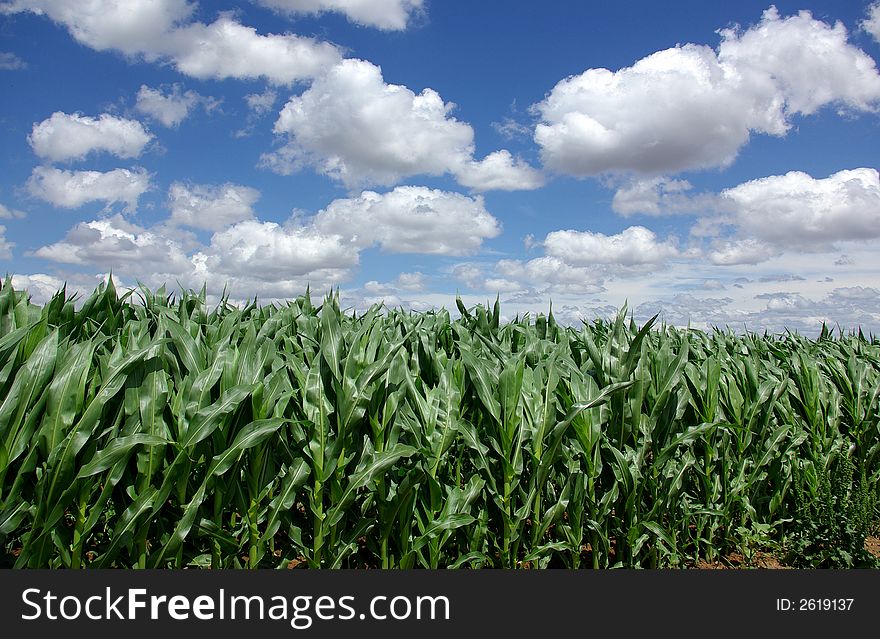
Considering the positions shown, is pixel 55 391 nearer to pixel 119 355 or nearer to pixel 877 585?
pixel 119 355

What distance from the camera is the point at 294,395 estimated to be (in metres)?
2.88

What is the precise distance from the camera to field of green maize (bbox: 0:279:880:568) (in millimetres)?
2646

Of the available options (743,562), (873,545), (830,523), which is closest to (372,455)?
(743,562)

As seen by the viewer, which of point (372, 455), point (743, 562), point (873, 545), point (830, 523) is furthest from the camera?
point (873, 545)

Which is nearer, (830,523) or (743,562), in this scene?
(830,523)

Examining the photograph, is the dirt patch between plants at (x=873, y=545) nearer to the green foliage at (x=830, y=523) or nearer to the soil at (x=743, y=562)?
the soil at (x=743, y=562)

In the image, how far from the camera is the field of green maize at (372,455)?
2.65 metres

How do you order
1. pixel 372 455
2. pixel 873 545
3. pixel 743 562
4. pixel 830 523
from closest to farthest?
pixel 372 455 < pixel 830 523 < pixel 743 562 < pixel 873 545

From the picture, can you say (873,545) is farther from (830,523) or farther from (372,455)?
(372,455)

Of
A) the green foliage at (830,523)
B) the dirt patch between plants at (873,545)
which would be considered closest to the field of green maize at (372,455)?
the green foliage at (830,523)

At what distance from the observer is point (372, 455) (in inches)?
111

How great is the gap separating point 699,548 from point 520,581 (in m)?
1.47

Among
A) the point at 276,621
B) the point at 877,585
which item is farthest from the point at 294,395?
the point at 877,585

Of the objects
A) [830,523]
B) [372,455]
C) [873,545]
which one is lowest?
[873,545]
